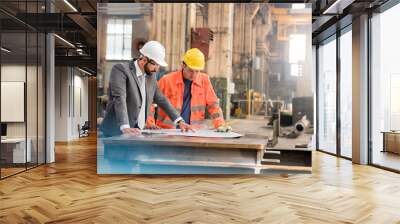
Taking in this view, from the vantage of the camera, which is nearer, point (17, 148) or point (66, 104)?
point (17, 148)

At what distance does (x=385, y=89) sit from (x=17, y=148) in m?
6.62

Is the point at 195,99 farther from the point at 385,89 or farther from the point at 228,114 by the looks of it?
the point at 385,89

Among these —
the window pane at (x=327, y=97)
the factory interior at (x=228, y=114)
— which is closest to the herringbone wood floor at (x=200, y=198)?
the factory interior at (x=228, y=114)

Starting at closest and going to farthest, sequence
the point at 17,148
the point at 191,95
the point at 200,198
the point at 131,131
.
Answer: the point at 200,198 < the point at 131,131 < the point at 191,95 < the point at 17,148

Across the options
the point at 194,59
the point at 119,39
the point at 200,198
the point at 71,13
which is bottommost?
the point at 200,198

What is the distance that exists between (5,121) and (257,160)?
3.94 meters

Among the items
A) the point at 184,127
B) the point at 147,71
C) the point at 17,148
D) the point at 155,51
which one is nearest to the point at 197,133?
the point at 184,127

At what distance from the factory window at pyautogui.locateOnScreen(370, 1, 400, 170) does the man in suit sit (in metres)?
3.74

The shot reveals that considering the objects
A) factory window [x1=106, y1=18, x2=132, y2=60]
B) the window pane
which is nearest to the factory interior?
factory window [x1=106, y1=18, x2=132, y2=60]

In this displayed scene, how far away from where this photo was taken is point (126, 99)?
5.95 m

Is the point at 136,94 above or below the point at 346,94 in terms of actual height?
below

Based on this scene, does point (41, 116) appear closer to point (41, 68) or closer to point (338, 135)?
point (41, 68)

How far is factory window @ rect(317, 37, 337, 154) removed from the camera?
31.3 feet

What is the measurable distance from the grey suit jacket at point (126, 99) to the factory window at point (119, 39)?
0.16 m
